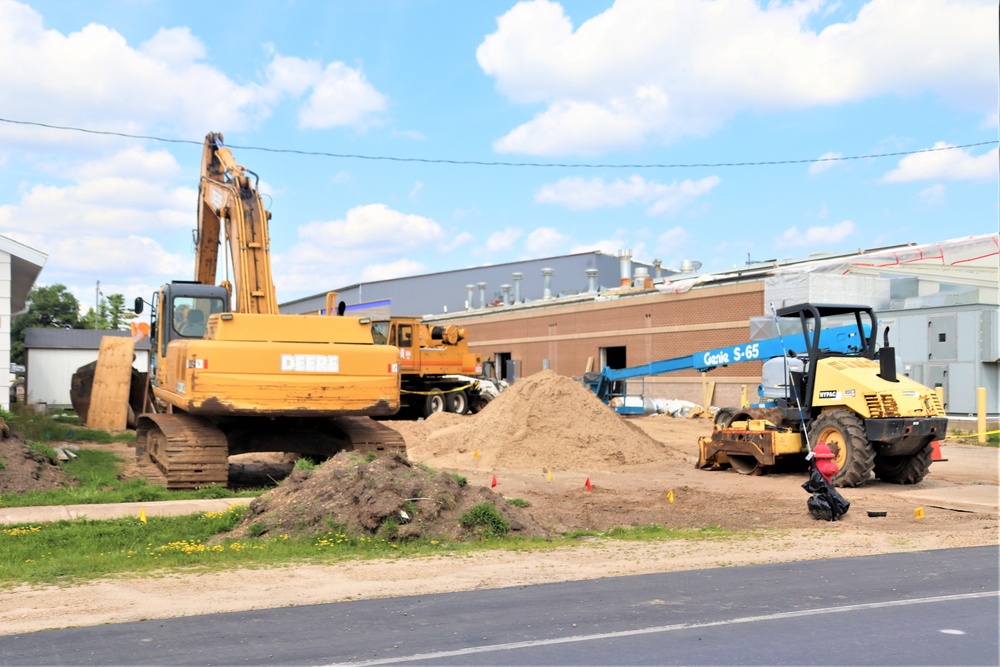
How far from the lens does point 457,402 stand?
111ft

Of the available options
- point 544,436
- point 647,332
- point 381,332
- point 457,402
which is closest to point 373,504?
point 544,436

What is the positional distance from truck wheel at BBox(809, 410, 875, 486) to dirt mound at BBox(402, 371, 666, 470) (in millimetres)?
5390

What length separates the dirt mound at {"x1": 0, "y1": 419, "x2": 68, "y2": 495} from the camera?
13375 millimetres

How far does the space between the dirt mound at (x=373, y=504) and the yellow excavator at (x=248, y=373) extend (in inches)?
97.0

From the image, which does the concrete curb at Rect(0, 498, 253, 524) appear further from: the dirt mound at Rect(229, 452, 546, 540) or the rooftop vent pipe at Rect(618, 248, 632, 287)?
the rooftop vent pipe at Rect(618, 248, 632, 287)

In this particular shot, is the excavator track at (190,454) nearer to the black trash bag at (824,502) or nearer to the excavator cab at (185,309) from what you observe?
the excavator cab at (185,309)

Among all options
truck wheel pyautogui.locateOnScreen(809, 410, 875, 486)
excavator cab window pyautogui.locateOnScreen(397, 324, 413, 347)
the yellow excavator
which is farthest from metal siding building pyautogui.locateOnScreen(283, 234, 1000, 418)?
the yellow excavator

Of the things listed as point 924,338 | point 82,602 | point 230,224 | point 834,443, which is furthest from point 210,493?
point 924,338

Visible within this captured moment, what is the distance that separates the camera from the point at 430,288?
76000 mm

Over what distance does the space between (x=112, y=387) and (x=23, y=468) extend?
43.5ft

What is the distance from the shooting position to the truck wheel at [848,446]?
15.6 meters

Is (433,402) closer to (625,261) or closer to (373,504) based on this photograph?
(373,504)

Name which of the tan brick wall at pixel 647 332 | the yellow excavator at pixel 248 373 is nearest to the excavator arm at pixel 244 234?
the yellow excavator at pixel 248 373

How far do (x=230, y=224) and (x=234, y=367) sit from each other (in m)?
3.62
